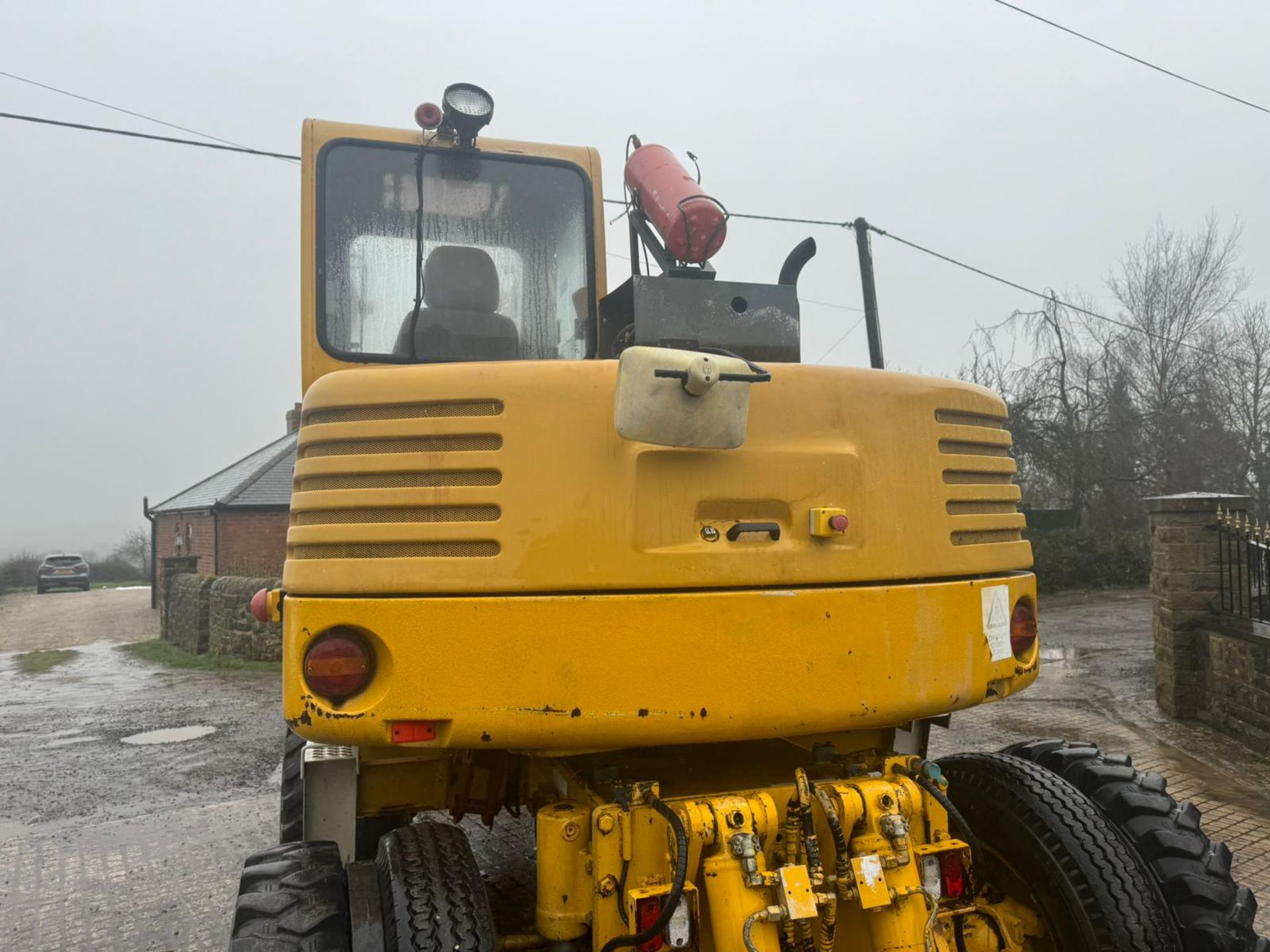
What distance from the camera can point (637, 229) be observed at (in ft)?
12.8

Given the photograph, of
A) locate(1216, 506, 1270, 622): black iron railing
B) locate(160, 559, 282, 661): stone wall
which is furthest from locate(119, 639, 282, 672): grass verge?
locate(1216, 506, 1270, 622): black iron railing

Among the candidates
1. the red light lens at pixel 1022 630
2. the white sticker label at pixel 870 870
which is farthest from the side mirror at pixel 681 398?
the red light lens at pixel 1022 630

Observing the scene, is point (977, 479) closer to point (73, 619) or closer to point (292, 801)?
point (292, 801)

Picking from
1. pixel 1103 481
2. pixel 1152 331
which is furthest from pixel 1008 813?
pixel 1152 331

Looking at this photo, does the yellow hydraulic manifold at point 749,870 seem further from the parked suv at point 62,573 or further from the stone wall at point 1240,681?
the parked suv at point 62,573

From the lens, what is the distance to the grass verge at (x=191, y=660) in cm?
1312

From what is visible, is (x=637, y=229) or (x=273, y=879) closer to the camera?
(x=273, y=879)

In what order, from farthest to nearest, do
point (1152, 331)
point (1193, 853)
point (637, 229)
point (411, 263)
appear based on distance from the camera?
point (1152, 331), point (637, 229), point (411, 263), point (1193, 853)

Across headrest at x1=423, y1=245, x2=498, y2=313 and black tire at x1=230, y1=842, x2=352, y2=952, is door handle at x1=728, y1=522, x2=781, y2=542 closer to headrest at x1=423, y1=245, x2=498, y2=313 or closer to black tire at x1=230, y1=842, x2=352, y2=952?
black tire at x1=230, y1=842, x2=352, y2=952

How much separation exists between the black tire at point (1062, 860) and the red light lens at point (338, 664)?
1.86 metres

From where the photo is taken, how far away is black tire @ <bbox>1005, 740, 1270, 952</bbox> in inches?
98.0

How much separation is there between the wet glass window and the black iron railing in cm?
568

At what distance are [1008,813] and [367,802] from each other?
77.8 inches

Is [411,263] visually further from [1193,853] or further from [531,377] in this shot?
[1193,853]
